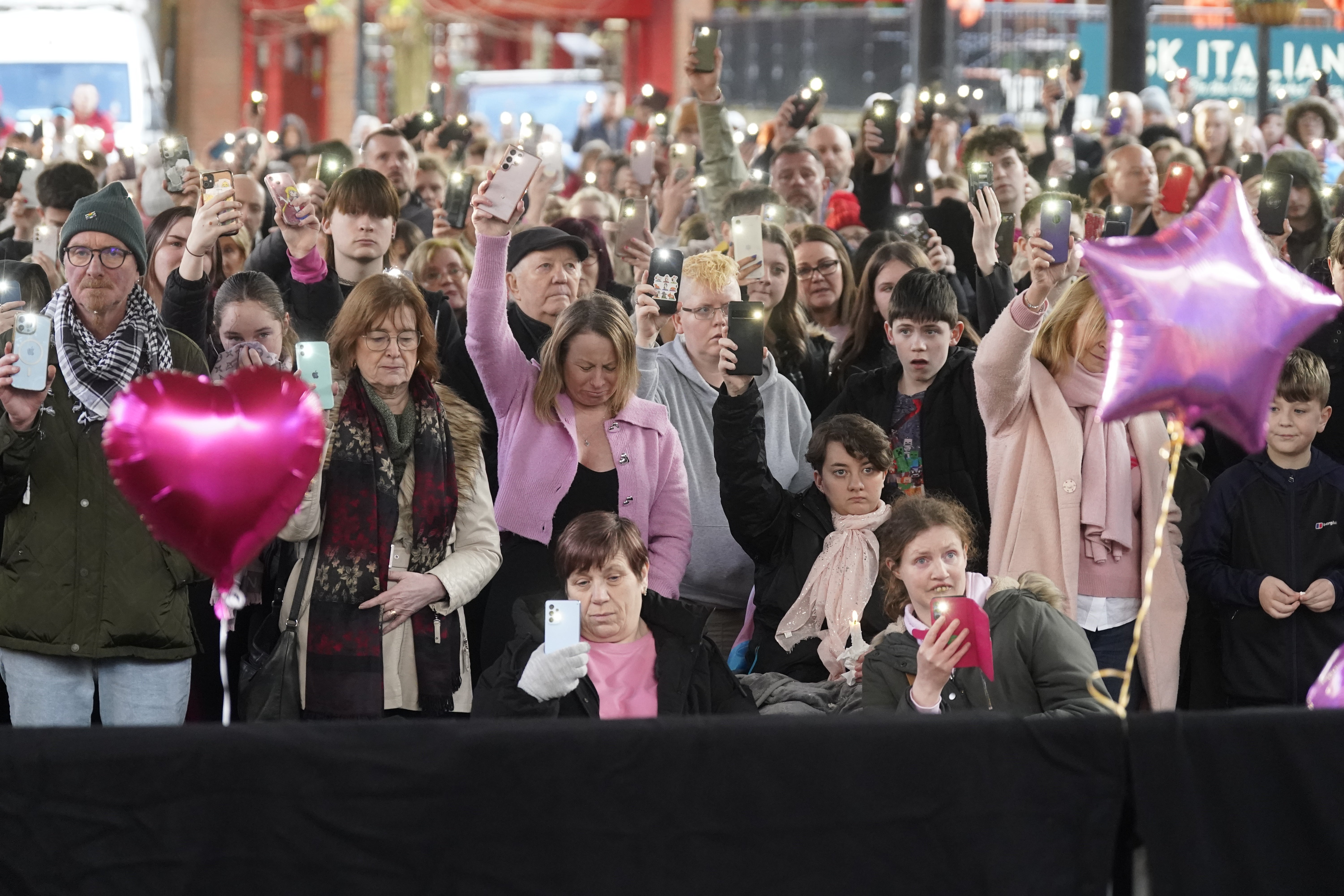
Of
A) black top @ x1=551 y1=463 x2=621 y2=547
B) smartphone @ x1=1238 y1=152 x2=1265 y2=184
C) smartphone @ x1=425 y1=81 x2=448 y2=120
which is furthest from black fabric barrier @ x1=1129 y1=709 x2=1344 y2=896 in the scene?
smartphone @ x1=425 y1=81 x2=448 y2=120

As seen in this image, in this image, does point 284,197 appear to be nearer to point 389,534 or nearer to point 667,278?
point 667,278

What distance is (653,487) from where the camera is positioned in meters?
3.61

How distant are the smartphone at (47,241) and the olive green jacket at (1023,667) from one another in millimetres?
3009

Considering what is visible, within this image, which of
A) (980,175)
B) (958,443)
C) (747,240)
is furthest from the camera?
(980,175)

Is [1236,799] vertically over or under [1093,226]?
under

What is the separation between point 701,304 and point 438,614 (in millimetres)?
1121

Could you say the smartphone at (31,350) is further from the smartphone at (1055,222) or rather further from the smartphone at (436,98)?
the smartphone at (436,98)

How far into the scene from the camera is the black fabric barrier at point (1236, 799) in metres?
2.00

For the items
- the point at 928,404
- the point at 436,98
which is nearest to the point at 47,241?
the point at 928,404

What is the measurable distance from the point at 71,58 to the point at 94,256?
47.5 ft

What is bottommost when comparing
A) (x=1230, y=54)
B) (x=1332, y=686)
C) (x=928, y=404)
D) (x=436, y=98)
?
(x=1332, y=686)

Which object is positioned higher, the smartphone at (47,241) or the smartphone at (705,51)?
the smartphone at (705,51)

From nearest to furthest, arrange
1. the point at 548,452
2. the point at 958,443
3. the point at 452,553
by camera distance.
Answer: the point at 452,553, the point at 548,452, the point at 958,443

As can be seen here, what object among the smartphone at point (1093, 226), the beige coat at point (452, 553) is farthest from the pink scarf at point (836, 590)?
the smartphone at point (1093, 226)
